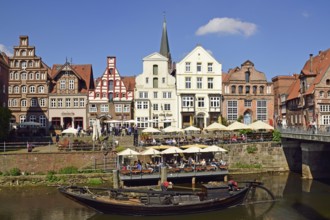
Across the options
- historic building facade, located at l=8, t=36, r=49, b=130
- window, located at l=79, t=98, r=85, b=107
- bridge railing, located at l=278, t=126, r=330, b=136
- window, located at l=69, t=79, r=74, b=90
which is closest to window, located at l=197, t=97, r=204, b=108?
bridge railing, located at l=278, t=126, r=330, b=136

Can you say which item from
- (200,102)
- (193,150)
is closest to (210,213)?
(193,150)

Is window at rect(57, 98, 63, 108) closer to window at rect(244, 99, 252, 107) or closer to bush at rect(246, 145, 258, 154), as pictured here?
window at rect(244, 99, 252, 107)

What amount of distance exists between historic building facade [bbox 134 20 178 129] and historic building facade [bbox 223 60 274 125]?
8599 millimetres

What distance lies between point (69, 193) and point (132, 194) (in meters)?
4.84

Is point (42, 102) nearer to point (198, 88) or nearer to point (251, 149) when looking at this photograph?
point (198, 88)

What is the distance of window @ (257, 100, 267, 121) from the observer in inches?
2413

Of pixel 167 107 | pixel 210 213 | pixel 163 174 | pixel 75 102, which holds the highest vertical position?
pixel 75 102

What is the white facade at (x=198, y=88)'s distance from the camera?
5916 centimetres

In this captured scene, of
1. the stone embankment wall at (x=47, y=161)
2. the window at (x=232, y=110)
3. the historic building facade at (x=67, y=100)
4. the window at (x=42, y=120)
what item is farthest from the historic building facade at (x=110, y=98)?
the stone embankment wall at (x=47, y=161)

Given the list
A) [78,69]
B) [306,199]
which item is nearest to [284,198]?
[306,199]

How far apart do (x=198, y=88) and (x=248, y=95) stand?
7985 millimetres

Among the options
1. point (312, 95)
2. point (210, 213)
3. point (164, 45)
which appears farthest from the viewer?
point (164, 45)

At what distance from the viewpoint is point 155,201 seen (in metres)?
24.9

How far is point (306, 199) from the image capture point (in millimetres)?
29000
